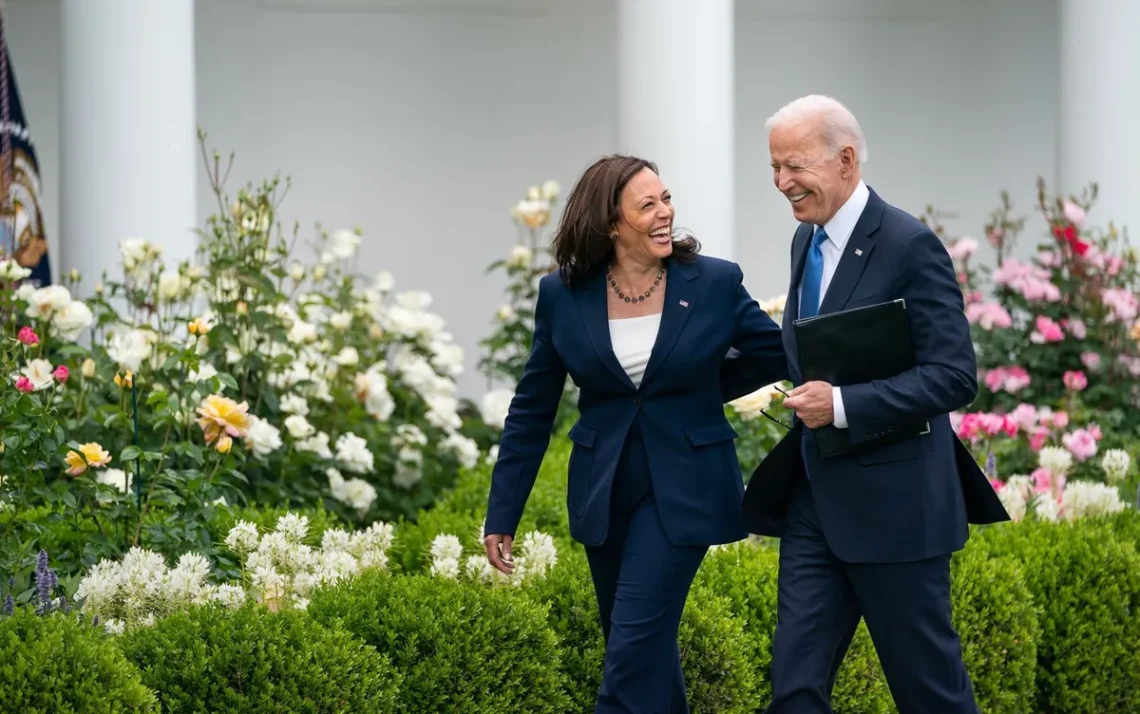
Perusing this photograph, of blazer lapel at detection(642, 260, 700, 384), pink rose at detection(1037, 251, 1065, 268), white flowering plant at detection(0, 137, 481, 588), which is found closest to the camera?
blazer lapel at detection(642, 260, 700, 384)

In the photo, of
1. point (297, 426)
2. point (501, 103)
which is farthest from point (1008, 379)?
point (297, 426)

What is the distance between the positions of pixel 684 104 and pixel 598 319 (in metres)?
3.49

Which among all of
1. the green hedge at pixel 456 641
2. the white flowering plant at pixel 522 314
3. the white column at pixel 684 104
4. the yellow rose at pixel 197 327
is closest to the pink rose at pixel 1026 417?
the white column at pixel 684 104

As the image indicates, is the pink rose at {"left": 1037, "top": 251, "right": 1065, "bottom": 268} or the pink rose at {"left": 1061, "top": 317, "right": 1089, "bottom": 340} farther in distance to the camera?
the pink rose at {"left": 1037, "top": 251, "right": 1065, "bottom": 268}

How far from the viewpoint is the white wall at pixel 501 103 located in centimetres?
848

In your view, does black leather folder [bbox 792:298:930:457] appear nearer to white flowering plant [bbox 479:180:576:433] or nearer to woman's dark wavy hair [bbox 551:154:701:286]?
woman's dark wavy hair [bbox 551:154:701:286]

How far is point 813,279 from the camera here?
340 centimetres

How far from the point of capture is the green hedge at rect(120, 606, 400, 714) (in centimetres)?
336

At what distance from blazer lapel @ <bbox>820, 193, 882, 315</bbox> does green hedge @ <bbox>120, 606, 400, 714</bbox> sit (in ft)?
4.58

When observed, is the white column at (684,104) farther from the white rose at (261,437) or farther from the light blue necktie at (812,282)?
the light blue necktie at (812,282)

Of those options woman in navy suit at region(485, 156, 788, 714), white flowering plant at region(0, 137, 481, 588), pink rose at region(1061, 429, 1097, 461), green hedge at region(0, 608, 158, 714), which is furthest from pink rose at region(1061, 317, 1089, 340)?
green hedge at region(0, 608, 158, 714)

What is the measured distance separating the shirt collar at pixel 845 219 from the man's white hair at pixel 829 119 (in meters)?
0.11

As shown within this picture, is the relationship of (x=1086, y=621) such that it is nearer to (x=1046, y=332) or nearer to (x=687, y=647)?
(x=687, y=647)

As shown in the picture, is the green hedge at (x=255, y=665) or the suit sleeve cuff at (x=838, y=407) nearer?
the suit sleeve cuff at (x=838, y=407)
